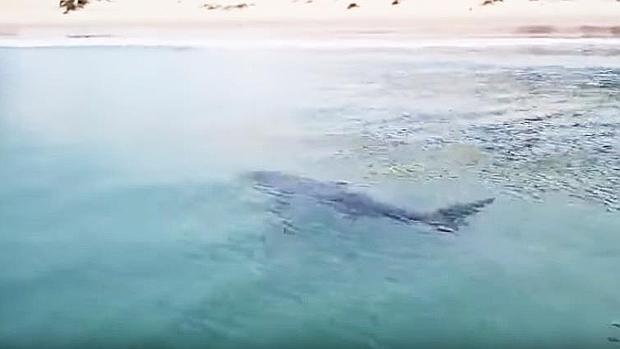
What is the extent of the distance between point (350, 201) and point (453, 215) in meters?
0.28

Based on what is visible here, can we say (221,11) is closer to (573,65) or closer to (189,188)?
(573,65)

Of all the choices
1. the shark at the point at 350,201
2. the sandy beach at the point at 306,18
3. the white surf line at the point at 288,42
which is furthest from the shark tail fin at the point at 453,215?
the sandy beach at the point at 306,18

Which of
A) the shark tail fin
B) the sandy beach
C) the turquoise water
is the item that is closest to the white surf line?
the sandy beach

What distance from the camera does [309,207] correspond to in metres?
2.24

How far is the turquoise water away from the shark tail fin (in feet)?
0.13

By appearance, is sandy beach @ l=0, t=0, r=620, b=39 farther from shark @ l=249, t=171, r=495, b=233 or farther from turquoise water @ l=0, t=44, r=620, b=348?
shark @ l=249, t=171, r=495, b=233

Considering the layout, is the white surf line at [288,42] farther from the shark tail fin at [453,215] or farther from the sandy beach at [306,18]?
the shark tail fin at [453,215]

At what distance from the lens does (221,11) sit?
14.2 ft

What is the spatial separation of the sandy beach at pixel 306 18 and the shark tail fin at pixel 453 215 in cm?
210

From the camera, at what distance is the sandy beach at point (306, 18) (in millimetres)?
4121

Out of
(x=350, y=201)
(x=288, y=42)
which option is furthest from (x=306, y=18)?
(x=350, y=201)

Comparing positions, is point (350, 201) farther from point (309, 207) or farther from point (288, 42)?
point (288, 42)

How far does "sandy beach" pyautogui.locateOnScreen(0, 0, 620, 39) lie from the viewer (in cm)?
412

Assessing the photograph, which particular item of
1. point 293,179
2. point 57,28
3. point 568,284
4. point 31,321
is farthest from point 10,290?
point 57,28
